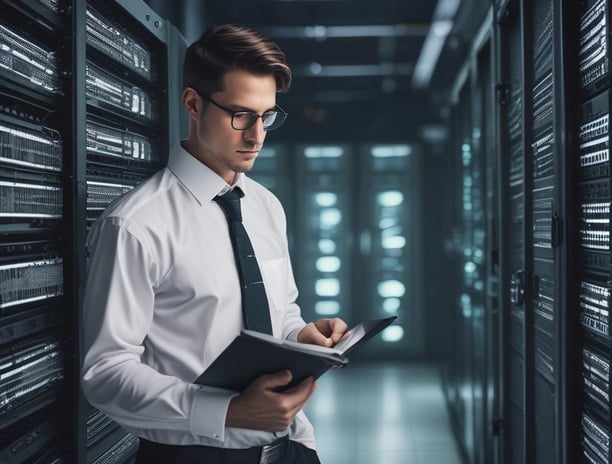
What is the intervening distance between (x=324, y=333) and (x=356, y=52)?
4.88m

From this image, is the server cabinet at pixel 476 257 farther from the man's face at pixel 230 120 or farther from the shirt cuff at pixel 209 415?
the shirt cuff at pixel 209 415

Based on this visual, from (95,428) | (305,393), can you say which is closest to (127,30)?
(95,428)

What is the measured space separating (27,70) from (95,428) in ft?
3.13

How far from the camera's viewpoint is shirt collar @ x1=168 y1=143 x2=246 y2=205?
1.39 meters

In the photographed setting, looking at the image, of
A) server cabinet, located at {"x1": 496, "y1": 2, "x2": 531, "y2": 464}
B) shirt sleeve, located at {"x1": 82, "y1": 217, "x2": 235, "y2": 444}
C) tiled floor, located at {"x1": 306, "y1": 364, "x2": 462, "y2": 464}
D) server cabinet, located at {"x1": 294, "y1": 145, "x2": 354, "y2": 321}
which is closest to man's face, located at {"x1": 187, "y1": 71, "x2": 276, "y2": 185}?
shirt sleeve, located at {"x1": 82, "y1": 217, "x2": 235, "y2": 444}

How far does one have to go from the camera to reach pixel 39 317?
4.83 feet

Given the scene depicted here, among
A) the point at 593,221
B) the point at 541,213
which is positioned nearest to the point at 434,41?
the point at 541,213

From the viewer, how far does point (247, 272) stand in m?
1.38

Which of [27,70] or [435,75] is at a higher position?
[435,75]

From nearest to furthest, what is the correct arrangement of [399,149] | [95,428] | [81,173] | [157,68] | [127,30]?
[81,173], [95,428], [127,30], [157,68], [399,149]

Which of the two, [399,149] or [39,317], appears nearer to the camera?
[39,317]

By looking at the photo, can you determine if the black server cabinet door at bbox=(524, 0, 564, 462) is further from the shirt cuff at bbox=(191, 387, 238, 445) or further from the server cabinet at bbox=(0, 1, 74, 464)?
the server cabinet at bbox=(0, 1, 74, 464)

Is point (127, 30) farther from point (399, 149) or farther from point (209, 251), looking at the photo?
point (399, 149)

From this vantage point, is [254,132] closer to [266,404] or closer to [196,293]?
[196,293]
